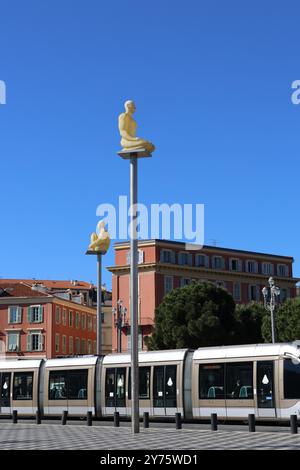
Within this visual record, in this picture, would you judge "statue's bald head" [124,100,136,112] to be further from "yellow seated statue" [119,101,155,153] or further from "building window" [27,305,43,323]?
"building window" [27,305,43,323]

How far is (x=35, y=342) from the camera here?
250 feet

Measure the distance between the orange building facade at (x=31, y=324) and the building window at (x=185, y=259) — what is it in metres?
13.4

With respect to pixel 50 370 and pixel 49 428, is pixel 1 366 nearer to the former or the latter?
pixel 50 370

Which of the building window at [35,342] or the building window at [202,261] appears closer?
the building window at [35,342]

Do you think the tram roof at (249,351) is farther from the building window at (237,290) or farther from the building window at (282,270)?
the building window at (282,270)

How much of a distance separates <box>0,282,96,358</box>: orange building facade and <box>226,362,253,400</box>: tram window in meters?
50.8

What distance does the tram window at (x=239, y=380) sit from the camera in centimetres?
2527

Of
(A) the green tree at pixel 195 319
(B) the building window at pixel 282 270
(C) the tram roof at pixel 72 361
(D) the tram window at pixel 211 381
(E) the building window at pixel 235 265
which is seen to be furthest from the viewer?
(B) the building window at pixel 282 270

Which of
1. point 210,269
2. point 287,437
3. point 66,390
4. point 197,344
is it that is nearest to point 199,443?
point 287,437

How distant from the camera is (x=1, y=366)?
34.1 m

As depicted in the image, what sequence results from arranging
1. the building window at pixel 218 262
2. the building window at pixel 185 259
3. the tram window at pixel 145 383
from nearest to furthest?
Answer: the tram window at pixel 145 383, the building window at pixel 185 259, the building window at pixel 218 262

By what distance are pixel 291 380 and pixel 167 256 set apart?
2082 inches

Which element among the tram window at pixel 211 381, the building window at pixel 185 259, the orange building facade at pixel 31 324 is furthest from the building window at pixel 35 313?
the tram window at pixel 211 381
